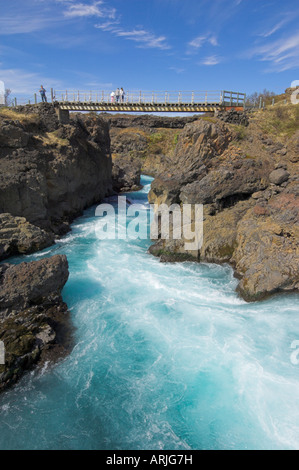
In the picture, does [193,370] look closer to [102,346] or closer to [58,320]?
[102,346]

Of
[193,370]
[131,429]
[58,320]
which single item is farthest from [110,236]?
[131,429]

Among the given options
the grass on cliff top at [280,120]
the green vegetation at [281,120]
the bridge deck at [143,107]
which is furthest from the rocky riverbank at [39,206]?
the green vegetation at [281,120]

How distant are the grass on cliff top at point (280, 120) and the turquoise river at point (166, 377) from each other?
58.5ft

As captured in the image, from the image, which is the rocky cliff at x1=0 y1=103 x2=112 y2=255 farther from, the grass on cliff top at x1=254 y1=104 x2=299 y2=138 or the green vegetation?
the green vegetation

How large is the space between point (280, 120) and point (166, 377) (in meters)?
26.8

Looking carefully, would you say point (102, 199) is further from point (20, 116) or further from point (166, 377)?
point (166, 377)

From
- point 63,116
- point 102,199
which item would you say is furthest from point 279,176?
point 63,116

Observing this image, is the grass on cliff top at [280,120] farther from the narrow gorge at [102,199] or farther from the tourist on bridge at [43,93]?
the tourist on bridge at [43,93]

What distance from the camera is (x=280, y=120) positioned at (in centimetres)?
2814

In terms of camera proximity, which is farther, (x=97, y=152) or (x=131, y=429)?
(x=97, y=152)

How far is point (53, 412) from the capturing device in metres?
8.12

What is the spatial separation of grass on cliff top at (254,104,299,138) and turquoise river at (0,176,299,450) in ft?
58.5

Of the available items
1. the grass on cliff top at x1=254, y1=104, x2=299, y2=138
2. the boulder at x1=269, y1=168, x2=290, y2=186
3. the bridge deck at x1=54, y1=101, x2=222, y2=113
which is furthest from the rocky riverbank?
the grass on cliff top at x1=254, y1=104, x2=299, y2=138

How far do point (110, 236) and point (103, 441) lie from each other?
602 inches
